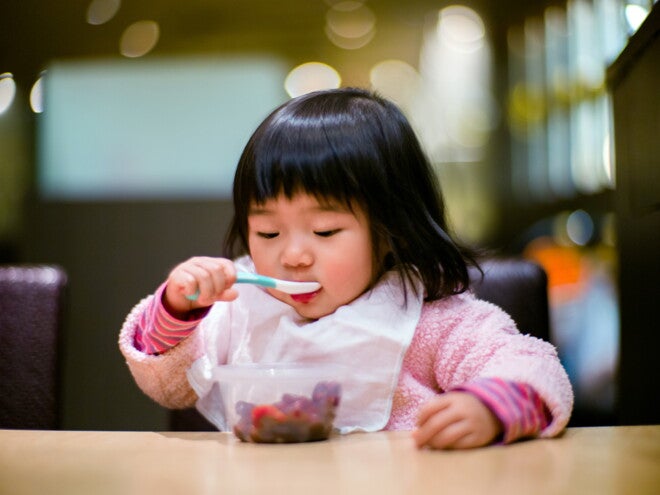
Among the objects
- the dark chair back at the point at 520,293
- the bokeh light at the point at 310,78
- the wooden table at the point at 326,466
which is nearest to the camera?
the wooden table at the point at 326,466

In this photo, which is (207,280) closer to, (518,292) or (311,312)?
(311,312)

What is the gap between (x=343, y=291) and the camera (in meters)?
1.14

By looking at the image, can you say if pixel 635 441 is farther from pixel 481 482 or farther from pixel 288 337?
pixel 288 337

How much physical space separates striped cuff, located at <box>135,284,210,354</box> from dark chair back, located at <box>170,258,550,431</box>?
0.95 ft

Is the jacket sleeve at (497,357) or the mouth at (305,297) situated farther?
the mouth at (305,297)

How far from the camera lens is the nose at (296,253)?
3.54 ft

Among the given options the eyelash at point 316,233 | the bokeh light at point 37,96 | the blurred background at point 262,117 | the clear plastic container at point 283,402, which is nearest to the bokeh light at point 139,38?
the blurred background at point 262,117

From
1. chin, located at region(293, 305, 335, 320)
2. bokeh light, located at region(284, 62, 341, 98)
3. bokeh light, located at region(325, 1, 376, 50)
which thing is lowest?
chin, located at region(293, 305, 335, 320)

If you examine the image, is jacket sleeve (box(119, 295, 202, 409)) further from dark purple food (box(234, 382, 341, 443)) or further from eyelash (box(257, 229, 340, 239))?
dark purple food (box(234, 382, 341, 443))

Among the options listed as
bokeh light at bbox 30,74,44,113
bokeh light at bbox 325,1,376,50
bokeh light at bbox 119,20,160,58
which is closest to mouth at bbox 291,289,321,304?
bokeh light at bbox 30,74,44,113

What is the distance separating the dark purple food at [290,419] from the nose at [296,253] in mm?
228

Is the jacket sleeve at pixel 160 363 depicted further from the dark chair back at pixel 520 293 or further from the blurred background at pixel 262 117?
the blurred background at pixel 262 117

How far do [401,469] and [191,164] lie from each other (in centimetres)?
280

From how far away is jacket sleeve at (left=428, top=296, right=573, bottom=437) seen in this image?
2.98 ft
